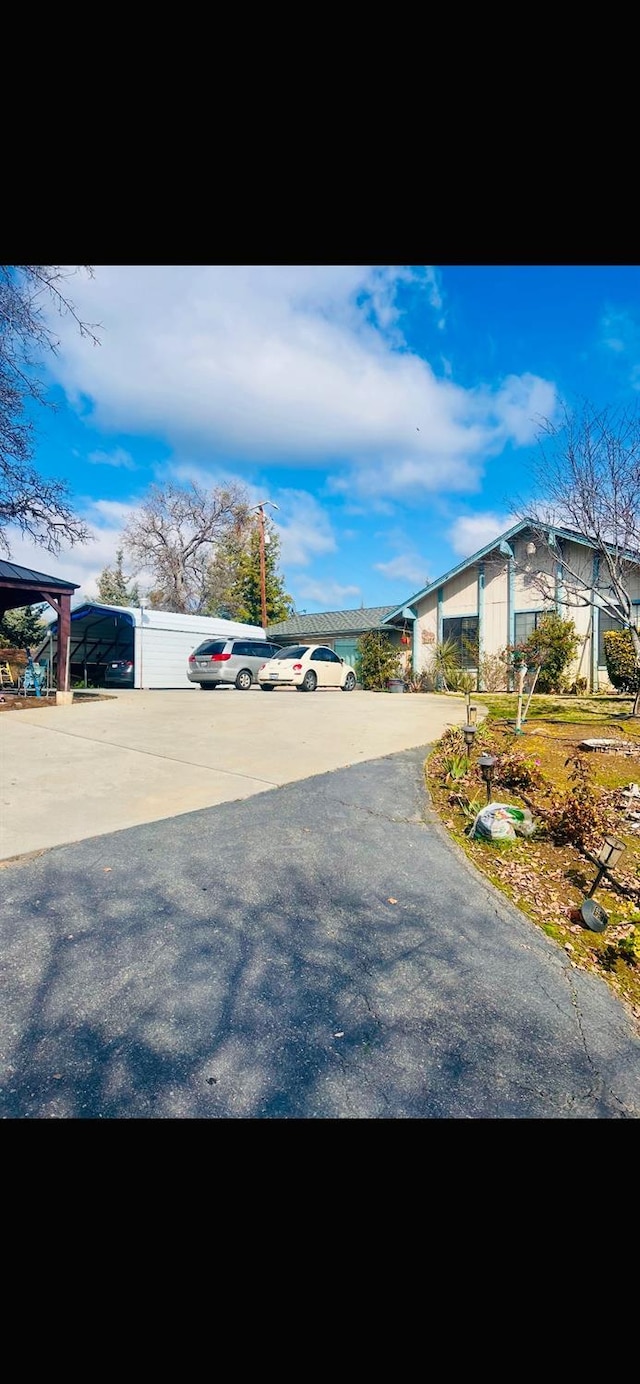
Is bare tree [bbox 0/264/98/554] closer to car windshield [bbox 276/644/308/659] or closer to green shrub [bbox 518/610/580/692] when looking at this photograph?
car windshield [bbox 276/644/308/659]

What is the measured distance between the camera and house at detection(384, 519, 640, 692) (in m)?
14.9

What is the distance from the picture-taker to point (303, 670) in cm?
1504

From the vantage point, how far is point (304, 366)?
3.95 meters

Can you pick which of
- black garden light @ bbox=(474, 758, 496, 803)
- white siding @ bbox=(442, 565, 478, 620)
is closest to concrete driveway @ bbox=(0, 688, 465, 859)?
black garden light @ bbox=(474, 758, 496, 803)

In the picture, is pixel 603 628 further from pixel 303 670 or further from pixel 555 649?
pixel 303 670

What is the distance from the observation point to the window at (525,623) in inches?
646

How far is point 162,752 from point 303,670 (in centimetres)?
889

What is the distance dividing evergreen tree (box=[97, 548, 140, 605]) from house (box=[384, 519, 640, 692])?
3186 cm

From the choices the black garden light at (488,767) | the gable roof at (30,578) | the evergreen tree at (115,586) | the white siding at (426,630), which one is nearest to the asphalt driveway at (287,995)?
the black garden light at (488,767)

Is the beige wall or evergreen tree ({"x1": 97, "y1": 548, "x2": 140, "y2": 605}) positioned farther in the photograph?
evergreen tree ({"x1": 97, "y1": 548, "x2": 140, "y2": 605})

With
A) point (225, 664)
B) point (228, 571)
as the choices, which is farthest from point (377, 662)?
point (228, 571)

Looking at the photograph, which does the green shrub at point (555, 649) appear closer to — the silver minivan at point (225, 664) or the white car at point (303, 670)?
the white car at point (303, 670)
